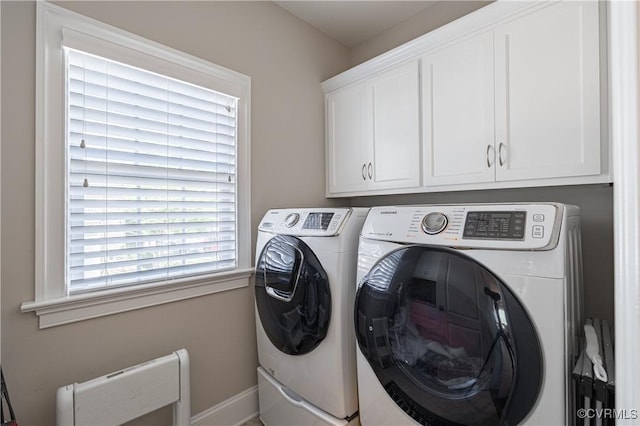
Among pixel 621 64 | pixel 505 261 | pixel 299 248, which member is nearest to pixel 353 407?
pixel 299 248

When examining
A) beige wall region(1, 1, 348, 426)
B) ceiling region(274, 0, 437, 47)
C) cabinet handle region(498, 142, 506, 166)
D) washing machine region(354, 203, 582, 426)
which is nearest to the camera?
washing machine region(354, 203, 582, 426)

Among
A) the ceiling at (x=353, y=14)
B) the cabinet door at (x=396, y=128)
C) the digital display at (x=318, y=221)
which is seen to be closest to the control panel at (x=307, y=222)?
the digital display at (x=318, y=221)

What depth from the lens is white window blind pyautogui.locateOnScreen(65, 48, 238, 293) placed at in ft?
4.25

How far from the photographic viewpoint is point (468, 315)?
0.95 metres

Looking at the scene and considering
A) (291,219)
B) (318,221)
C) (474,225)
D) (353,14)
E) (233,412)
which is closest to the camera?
(474,225)

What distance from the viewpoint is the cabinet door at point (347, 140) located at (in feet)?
6.77

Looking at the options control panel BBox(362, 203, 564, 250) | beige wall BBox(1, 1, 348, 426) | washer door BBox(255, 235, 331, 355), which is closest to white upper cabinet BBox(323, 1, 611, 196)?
beige wall BBox(1, 1, 348, 426)

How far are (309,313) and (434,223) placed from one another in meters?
0.71

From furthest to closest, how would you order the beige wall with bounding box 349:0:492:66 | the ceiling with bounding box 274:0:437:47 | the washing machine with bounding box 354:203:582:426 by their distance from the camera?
the ceiling with bounding box 274:0:437:47, the beige wall with bounding box 349:0:492:66, the washing machine with bounding box 354:203:582:426

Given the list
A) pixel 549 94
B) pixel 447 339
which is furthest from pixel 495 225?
pixel 549 94

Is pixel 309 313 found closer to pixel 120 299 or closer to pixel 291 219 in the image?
pixel 291 219

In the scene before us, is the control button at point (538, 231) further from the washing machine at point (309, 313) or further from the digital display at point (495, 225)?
the washing machine at point (309, 313)

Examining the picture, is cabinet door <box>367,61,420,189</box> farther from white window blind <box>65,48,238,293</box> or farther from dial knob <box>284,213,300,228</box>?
white window blind <box>65,48,238,293</box>

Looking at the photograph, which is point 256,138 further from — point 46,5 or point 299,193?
point 46,5
